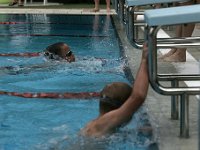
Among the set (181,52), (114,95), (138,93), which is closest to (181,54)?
(181,52)

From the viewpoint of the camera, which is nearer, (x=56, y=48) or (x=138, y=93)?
(x=138, y=93)

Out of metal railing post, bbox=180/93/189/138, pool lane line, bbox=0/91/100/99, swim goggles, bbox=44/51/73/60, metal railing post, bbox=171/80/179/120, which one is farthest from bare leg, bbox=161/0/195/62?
metal railing post, bbox=180/93/189/138

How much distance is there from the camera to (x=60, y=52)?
21.0ft

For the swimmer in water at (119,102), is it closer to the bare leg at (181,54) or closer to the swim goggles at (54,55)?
the bare leg at (181,54)

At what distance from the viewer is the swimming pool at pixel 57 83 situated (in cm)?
365

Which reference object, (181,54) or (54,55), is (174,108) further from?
(54,55)

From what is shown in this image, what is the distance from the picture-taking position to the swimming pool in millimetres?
3646

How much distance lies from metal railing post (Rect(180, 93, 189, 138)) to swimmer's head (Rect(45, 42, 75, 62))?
3.30 metres

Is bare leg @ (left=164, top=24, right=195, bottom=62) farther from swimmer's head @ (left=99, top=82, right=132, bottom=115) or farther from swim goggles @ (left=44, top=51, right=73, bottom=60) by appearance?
swimmer's head @ (left=99, top=82, right=132, bottom=115)

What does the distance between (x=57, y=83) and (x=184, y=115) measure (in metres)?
2.74

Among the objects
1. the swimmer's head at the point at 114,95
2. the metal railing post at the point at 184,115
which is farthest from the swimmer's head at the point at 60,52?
the metal railing post at the point at 184,115

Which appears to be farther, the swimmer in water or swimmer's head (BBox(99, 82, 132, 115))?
swimmer's head (BBox(99, 82, 132, 115))

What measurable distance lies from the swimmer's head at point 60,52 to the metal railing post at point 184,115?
330 centimetres

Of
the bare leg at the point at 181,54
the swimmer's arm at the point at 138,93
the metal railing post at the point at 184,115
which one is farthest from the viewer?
the bare leg at the point at 181,54
